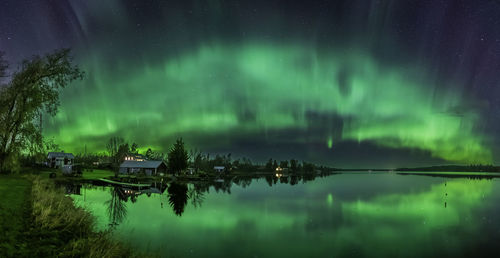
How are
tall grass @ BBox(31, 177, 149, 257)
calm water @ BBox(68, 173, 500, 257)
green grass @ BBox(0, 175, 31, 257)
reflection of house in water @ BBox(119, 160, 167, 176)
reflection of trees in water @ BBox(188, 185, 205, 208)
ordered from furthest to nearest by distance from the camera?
reflection of house in water @ BBox(119, 160, 167, 176) → reflection of trees in water @ BBox(188, 185, 205, 208) → calm water @ BBox(68, 173, 500, 257) → tall grass @ BBox(31, 177, 149, 257) → green grass @ BBox(0, 175, 31, 257)

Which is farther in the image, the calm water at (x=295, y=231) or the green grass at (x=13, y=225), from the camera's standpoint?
the calm water at (x=295, y=231)

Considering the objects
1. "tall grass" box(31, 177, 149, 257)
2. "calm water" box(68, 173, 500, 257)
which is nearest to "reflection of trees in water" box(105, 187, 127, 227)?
"calm water" box(68, 173, 500, 257)

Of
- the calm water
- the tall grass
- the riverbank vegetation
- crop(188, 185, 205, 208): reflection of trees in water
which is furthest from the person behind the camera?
crop(188, 185, 205, 208): reflection of trees in water

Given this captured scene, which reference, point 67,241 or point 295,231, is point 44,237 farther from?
point 295,231

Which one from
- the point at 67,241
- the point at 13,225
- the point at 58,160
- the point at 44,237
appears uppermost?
the point at 58,160

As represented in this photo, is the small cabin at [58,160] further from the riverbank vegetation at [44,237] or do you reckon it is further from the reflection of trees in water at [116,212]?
the riverbank vegetation at [44,237]

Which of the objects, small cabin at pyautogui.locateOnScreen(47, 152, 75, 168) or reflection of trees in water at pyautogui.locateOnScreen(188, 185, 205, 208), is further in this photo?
small cabin at pyautogui.locateOnScreen(47, 152, 75, 168)

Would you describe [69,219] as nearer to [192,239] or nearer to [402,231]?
[192,239]

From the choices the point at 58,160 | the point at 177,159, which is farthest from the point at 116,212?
the point at 58,160

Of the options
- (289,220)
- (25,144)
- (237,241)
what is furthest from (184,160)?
(237,241)

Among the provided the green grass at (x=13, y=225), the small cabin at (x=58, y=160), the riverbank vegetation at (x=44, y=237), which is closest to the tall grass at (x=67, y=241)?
the riverbank vegetation at (x=44, y=237)

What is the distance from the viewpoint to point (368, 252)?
22.3 m

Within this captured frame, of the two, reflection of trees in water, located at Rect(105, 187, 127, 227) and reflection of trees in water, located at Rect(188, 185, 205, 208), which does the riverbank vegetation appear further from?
reflection of trees in water, located at Rect(188, 185, 205, 208)

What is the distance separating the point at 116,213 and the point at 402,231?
3290 cm
